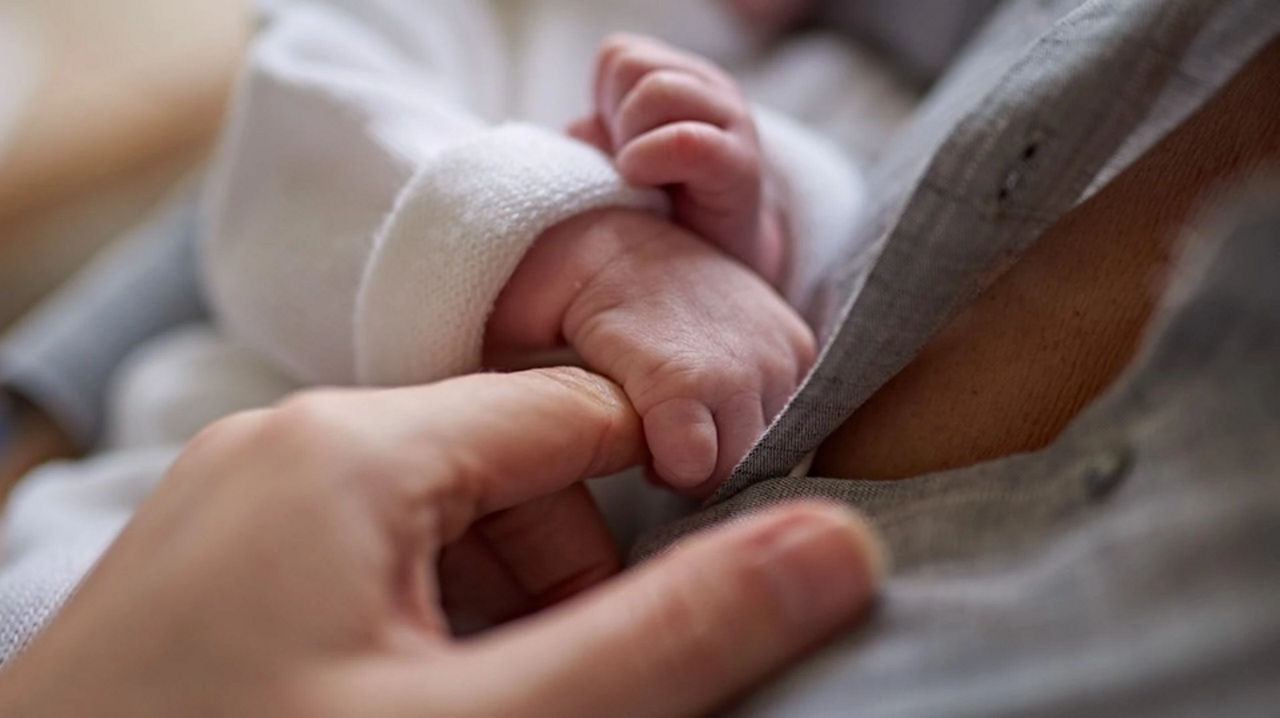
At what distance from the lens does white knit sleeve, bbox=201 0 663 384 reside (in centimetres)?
47

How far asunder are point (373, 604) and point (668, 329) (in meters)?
0.18

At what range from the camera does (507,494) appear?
0.37 metres

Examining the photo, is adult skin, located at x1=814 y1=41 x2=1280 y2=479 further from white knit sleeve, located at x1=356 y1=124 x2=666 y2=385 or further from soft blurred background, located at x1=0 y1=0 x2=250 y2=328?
soft blurred background, located at x1=0 y1=0 x2=250 y2=328

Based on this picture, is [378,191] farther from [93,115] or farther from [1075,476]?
[93,115]

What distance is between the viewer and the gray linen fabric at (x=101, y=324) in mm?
795

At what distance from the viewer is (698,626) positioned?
309 mm

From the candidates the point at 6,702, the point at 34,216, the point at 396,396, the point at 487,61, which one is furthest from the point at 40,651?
the point at 34,216

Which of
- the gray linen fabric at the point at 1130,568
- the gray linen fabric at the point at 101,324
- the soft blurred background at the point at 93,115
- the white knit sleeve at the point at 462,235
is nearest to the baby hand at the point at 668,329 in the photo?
the white knit sleeve at the point at 462,235

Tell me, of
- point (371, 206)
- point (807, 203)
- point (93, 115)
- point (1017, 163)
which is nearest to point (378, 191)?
point (371, 206)

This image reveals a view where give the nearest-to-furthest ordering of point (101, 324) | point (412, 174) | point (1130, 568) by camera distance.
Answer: point (1130, 568), point (412, 174), point (101, 324)

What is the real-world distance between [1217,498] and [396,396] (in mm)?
247

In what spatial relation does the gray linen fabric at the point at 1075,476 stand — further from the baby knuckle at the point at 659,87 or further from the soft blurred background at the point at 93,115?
the soft blurred background at the point at 93,115

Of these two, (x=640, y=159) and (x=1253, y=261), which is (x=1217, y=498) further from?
(x=640, y=159)

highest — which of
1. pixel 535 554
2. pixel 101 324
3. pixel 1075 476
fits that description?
pixel 1075 476
